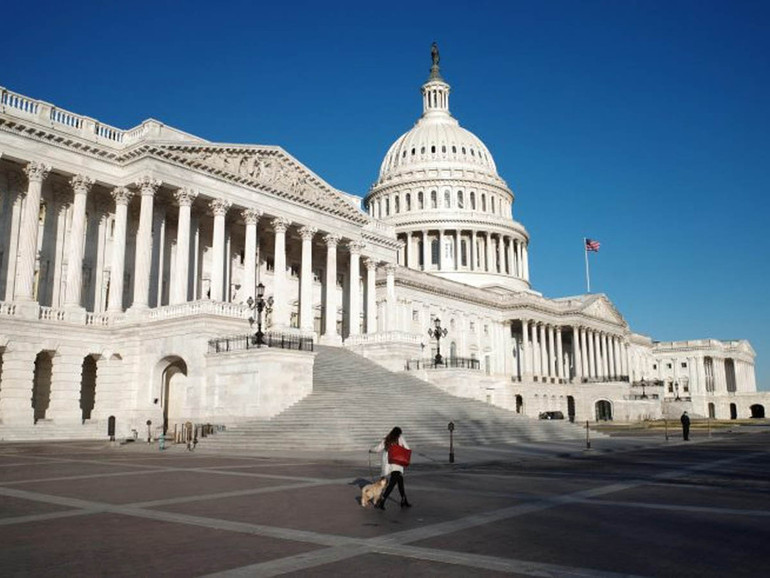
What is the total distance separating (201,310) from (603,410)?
77.7 metres

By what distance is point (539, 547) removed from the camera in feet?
33.7

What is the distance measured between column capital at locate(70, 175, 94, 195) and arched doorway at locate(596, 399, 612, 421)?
79.6 meters

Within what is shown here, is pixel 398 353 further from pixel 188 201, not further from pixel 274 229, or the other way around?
pixel 188 201

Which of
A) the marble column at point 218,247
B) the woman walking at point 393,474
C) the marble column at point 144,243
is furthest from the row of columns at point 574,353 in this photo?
the woman walking at point 393,474

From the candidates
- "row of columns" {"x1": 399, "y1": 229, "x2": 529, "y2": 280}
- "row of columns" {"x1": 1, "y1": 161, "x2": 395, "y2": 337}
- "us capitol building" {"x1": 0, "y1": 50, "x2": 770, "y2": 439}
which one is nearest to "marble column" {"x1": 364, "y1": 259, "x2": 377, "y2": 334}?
"us capitol building" {"x1": 0, "y1": 50, "x2": 770, "y2": 439}

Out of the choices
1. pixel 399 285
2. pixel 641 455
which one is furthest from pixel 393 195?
pixel 641 455

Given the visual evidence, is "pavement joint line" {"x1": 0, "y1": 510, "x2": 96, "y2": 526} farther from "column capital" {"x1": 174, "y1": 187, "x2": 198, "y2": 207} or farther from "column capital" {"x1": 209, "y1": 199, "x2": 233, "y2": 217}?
"column capital" {"x1": 209, "y1": 199, "x2": 233, "y2": 217}

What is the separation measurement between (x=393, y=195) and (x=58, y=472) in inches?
4414

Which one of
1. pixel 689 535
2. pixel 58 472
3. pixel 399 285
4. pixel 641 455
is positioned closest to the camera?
pixel 689 535

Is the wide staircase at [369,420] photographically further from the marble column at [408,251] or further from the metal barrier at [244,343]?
the marble column at [408,251]

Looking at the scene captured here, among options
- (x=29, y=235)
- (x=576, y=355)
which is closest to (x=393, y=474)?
(x=29, y=235)

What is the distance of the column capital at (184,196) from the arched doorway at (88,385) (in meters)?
12.2

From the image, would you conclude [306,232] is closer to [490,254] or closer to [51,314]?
[51,314]

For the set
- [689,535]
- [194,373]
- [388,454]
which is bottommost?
[689,535]
